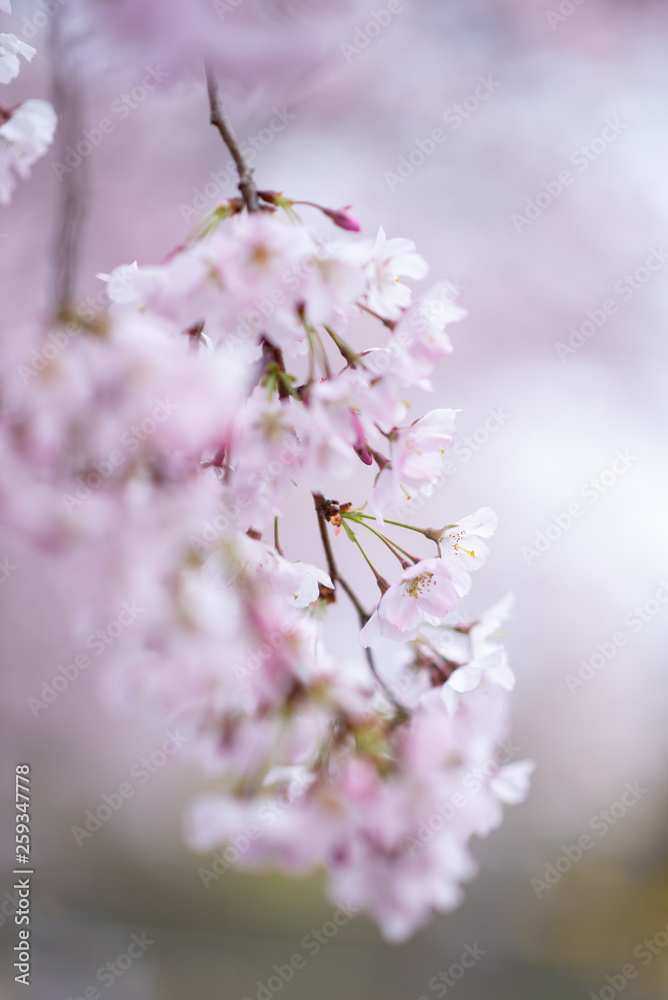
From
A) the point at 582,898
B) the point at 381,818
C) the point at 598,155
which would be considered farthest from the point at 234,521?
the point at 582,898

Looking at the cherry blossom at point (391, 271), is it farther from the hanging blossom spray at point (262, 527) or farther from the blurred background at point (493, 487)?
the blurred background at point (493, 487)

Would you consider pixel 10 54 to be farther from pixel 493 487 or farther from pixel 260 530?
pixel 493 487

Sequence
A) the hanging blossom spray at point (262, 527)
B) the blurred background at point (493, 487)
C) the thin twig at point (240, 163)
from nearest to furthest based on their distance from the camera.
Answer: the hanging blossom spray at point (262, 527), the thin twig at point (240, 163), the blurred background at point (493, 487)

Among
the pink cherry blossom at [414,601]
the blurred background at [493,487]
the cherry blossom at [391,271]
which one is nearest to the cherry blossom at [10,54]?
the cherry blossom at [391,271]

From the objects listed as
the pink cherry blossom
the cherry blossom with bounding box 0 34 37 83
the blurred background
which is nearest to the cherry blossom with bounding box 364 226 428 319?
the pink cherry blossom

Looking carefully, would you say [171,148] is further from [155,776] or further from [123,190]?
[155,776]

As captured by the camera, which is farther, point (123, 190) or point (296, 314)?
point (123, 190)

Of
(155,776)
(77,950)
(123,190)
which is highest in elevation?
(123,190)
